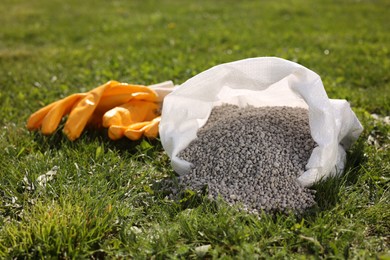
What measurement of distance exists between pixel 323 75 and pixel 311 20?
307cm

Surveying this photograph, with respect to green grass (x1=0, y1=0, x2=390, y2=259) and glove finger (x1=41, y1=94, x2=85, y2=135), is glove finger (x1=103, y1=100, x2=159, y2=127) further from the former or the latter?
glove finger (x1=41, y1=94, x2=85, y2=135)

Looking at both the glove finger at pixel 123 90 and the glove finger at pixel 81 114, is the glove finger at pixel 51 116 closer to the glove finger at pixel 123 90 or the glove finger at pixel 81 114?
the glove finger at pixel 81 114

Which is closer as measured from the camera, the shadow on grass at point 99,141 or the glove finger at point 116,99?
the shadow on grass at point 99,141

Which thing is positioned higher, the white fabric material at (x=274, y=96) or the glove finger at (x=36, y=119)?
the white fabric material at (x=274, y=96)

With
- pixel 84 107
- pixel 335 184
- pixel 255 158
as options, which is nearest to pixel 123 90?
pixel 84 107

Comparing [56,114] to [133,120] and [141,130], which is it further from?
[141,130]

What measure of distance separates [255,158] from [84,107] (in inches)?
57.8

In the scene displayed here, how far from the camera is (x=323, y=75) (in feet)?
16.6

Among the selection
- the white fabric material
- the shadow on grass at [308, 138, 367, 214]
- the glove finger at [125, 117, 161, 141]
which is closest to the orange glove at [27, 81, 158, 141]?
the glove finger at [125, 117, 161, 141]

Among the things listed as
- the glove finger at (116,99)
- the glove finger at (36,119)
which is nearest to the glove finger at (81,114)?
the glove finger at (116,99)

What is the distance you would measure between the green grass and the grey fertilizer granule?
12 centimetres

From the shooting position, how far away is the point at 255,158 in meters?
2.83

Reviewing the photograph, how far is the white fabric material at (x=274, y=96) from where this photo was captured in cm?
278

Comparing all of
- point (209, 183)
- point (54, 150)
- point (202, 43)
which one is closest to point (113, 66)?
point (202, 43)
